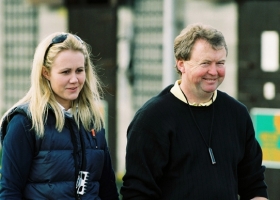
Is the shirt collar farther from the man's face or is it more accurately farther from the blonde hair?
the blonde hair

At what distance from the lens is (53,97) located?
13.1ft

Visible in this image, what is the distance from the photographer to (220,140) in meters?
4.11

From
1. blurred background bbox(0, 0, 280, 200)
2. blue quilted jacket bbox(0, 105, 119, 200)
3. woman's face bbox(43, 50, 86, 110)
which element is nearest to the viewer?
blue quilted jacket bbox(0, 105, 119, 200)

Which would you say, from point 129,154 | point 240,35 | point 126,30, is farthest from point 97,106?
point 126,30

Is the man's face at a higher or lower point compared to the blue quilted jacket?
higher

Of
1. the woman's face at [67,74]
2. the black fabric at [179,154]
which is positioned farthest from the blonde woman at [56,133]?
the black fabric at [179,154]

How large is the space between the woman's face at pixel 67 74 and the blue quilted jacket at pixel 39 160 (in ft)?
0.40

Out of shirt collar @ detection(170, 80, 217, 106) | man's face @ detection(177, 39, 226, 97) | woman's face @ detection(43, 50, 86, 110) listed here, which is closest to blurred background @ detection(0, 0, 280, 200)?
shirt collar @ detection(170, 80, 217, 106)

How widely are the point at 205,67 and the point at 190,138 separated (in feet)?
1.18

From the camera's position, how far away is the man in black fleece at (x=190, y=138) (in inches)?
158

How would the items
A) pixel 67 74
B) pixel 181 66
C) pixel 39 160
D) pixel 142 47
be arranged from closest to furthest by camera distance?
1. pixel 39 160
2. pixel 67 74
3. pixel 181 66
4. pixel 142 47

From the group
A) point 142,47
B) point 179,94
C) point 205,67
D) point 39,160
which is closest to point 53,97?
point 39,160

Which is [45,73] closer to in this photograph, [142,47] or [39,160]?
[39,160]

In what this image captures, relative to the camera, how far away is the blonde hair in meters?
3.92
